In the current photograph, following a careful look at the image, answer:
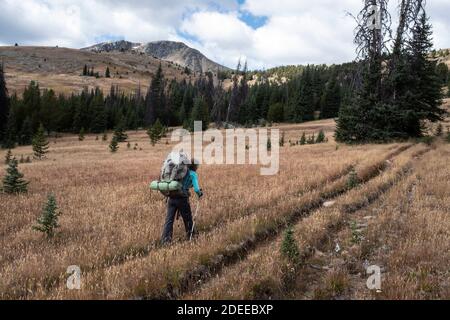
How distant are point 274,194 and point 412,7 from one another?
22686 millimetres

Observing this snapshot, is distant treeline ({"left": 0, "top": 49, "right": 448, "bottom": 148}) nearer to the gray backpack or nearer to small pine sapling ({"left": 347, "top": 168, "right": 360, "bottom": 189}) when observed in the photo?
small pine sapling ({"left": 347, "top": 168, "right": 360, "bottom": 189})

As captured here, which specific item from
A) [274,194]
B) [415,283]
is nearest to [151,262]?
[415,283]

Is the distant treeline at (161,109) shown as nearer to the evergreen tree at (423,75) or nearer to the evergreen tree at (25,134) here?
the evergreen tree at (25,134)

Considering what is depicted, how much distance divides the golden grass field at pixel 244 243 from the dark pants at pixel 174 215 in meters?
0.23

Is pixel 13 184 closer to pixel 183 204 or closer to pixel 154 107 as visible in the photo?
pixel 183 204

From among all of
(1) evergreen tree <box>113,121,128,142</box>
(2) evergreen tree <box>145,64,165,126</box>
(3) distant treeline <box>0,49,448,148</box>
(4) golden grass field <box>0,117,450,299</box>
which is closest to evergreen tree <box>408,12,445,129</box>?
(4) golden grass field <box>0,117,450,299</box>

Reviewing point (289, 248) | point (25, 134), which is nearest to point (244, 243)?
point (289, 248)

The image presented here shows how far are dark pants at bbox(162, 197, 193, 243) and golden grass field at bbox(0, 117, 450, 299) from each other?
23cm

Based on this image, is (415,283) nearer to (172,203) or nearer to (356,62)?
(172,203)

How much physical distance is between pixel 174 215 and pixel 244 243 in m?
1.67

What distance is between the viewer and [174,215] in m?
7.75

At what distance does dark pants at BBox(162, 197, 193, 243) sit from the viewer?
7598 millimetres

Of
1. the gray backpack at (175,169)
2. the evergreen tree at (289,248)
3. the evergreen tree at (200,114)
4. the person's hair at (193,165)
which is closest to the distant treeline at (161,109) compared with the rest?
the evergreen tree at (200,114)

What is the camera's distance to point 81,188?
1448 cm
